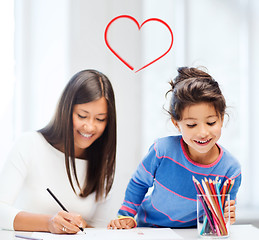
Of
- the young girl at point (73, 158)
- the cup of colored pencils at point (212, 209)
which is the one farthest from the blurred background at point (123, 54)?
the cup of colored pencils at point (212, 209)

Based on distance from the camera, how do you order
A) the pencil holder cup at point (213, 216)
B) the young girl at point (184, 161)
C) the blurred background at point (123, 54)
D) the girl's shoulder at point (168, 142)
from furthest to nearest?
the blurred background at point (123, 54)
the girl's shoulder at point (168, 142)
the young girl at point (184, 161)
the pencil holder cup at point (213, 216)

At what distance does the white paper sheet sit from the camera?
920 millimetres

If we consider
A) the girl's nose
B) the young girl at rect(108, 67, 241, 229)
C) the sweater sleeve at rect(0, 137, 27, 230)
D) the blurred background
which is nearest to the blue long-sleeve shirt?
the young girl at rect(108, 67, 241, 229)

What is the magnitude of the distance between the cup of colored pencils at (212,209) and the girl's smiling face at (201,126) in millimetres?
123

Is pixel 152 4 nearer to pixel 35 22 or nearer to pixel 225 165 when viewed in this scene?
pixel 35 22

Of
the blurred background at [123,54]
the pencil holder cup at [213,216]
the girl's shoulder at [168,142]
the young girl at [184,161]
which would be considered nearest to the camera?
the pencil holder cup at [213,216]

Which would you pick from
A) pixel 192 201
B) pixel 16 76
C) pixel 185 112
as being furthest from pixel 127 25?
pixel 192 201

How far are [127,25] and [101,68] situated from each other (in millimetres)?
191

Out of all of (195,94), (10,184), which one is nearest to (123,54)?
(195,94)

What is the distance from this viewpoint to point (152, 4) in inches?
61.7

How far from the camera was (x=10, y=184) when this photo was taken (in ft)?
3.63

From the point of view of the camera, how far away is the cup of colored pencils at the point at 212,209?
2.92 ft

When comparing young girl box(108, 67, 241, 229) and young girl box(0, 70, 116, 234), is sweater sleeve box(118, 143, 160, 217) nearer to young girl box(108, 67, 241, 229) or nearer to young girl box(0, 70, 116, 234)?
young girl box(108, 67, 241, 229)

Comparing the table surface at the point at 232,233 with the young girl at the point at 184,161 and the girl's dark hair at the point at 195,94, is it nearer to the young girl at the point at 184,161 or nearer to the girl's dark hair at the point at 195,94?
the young girl at the point at 184,161
